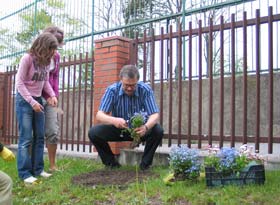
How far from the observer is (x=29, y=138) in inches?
181

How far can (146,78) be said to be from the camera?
5816 millimetres

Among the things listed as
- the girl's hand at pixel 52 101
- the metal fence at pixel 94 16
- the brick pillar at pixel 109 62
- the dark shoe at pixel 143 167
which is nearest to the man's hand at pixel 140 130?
the dark shoe at pixel 143 167

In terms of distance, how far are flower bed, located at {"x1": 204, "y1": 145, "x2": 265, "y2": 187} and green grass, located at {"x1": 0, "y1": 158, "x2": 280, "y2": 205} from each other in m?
0.09

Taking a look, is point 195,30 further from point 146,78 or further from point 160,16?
point 160,16

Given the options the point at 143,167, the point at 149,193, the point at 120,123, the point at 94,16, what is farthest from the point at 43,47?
the point at 94,16

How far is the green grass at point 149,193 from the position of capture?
3.29 m

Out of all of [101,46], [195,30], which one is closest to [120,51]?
[101,46]

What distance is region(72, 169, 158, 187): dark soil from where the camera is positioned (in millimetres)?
4172

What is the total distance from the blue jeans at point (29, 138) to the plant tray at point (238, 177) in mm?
2018

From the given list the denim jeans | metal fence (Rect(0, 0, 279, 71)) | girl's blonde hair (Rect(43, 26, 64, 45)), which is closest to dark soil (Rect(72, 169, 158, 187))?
the denim jeans

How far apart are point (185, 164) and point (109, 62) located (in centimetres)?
237

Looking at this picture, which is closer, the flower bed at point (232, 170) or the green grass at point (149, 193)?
the green grass at point (149, 193)

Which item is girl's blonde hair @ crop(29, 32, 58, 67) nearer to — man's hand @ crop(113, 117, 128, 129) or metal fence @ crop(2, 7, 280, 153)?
man's hand @ crop(113, 117, 128, 129)

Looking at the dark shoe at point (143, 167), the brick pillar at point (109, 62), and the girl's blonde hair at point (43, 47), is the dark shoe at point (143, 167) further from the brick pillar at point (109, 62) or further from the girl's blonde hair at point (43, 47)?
the girl's blonde hair at point (43, 47)
